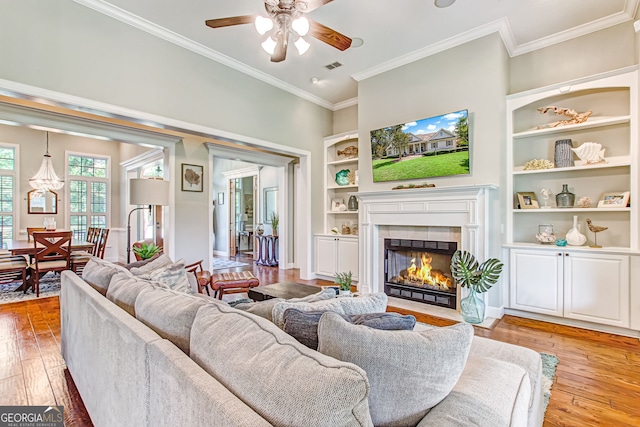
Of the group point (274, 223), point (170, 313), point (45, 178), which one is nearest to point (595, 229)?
point (170, 313)

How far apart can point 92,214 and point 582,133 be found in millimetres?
9644

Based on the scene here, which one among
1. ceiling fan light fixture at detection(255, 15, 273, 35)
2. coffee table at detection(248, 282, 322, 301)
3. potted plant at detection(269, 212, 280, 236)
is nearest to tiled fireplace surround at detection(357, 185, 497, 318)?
coffee table at detection(248, 282, 322, 301)

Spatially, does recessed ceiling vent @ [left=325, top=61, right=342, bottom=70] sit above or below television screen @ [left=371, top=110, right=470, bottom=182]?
above

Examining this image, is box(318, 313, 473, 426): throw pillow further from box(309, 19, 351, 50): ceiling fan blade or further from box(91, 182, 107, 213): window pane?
box(91, 182, 107, 213): window pane

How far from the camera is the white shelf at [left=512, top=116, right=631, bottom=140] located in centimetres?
331

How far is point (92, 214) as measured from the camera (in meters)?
7.71

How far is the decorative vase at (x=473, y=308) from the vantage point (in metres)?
3.40

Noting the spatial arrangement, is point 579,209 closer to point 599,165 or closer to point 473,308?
point 599,165

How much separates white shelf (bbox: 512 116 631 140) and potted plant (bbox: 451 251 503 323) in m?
1.68

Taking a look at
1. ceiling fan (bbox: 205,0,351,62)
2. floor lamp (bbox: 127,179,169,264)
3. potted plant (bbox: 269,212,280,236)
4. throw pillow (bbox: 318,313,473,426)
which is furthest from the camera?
potted plant (bbox: 269,212,280,236)

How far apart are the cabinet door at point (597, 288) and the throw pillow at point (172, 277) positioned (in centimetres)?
382

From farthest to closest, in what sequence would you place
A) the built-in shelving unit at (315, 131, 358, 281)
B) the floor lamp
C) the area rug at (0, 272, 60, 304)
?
the built-in shelving unit at (315, 131, 358, 281)
the area rug at (0, 272, 60, 304)
the floor lamp

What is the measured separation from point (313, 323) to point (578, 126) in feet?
13.3

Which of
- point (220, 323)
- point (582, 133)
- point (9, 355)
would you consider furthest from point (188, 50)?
point (582, 133)
